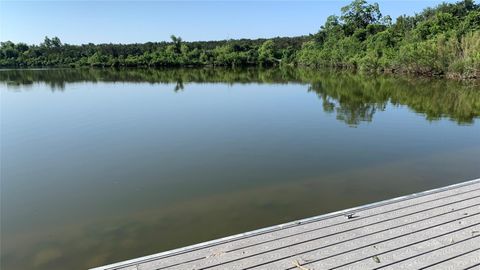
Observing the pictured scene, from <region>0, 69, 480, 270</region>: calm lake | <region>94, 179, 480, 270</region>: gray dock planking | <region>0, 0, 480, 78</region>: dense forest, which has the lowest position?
<region>0, 69, 480, 270</region>: calm lake

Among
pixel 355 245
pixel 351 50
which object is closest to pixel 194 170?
pixel 355 245

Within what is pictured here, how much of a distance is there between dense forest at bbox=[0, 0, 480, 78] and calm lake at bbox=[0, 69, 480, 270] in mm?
13230

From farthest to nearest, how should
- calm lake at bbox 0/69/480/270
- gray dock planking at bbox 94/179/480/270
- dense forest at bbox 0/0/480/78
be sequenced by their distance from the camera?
dense forest at bbox 0/0/480/78 < calm lake at bbox 0/69/480/270 < gray dock planking at bbox 94/179/480/270

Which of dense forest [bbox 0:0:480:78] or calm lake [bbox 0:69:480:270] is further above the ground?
dense forest [bbox 0:0:480:78]

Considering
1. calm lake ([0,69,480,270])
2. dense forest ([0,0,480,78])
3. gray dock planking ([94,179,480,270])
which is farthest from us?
dense forest ([0,0,480,78])

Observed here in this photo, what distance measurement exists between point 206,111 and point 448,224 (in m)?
12.8

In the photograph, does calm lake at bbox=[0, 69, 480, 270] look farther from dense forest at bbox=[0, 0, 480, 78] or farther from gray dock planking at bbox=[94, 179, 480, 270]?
dense forest at bbox=[0, 0, 480, 78]

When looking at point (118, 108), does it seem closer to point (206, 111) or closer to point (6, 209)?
point (206, 111)

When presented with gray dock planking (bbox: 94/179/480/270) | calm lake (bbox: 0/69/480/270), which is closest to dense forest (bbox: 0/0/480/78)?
calm lake (bbox: 0/69/480/270)

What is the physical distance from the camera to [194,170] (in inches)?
303

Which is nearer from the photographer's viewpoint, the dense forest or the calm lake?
the calm lake

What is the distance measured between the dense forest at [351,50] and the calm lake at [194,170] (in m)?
13.2

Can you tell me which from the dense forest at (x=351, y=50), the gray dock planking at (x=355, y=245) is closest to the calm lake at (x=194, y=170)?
the gray dock planking at (x=355, y=245)

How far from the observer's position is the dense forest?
26781mm
